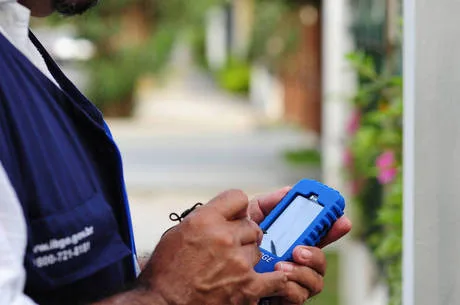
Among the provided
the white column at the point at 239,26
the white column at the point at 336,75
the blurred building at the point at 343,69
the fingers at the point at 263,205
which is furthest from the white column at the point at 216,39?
the fingers at the point at 263,205

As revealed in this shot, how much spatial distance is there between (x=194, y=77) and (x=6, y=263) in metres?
45.8

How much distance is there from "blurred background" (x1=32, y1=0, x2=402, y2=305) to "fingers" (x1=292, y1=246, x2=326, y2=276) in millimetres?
738

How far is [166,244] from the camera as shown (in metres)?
1.88

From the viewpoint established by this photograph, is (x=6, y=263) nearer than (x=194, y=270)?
Yes

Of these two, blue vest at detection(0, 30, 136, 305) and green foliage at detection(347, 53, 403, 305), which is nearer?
blue vest at detection(0, 30, 136, 305)

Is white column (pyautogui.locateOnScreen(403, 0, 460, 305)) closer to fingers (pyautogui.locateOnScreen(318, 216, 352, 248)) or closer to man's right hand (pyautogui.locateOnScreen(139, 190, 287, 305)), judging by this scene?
fingers (pyautogui.locateOnScreen(318, 216, 352, 248))

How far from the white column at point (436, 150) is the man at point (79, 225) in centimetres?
46

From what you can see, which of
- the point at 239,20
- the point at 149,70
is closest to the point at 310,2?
the point at 149,70

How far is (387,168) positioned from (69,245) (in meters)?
3.54

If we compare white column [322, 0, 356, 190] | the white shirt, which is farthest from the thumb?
white column [322, 0, 356, 190]

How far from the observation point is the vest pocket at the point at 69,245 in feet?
5.63

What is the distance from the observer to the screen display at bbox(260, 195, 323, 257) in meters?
2.07

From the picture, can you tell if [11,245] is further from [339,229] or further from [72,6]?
[339,229]

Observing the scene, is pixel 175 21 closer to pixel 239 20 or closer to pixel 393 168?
pixel 239 20
